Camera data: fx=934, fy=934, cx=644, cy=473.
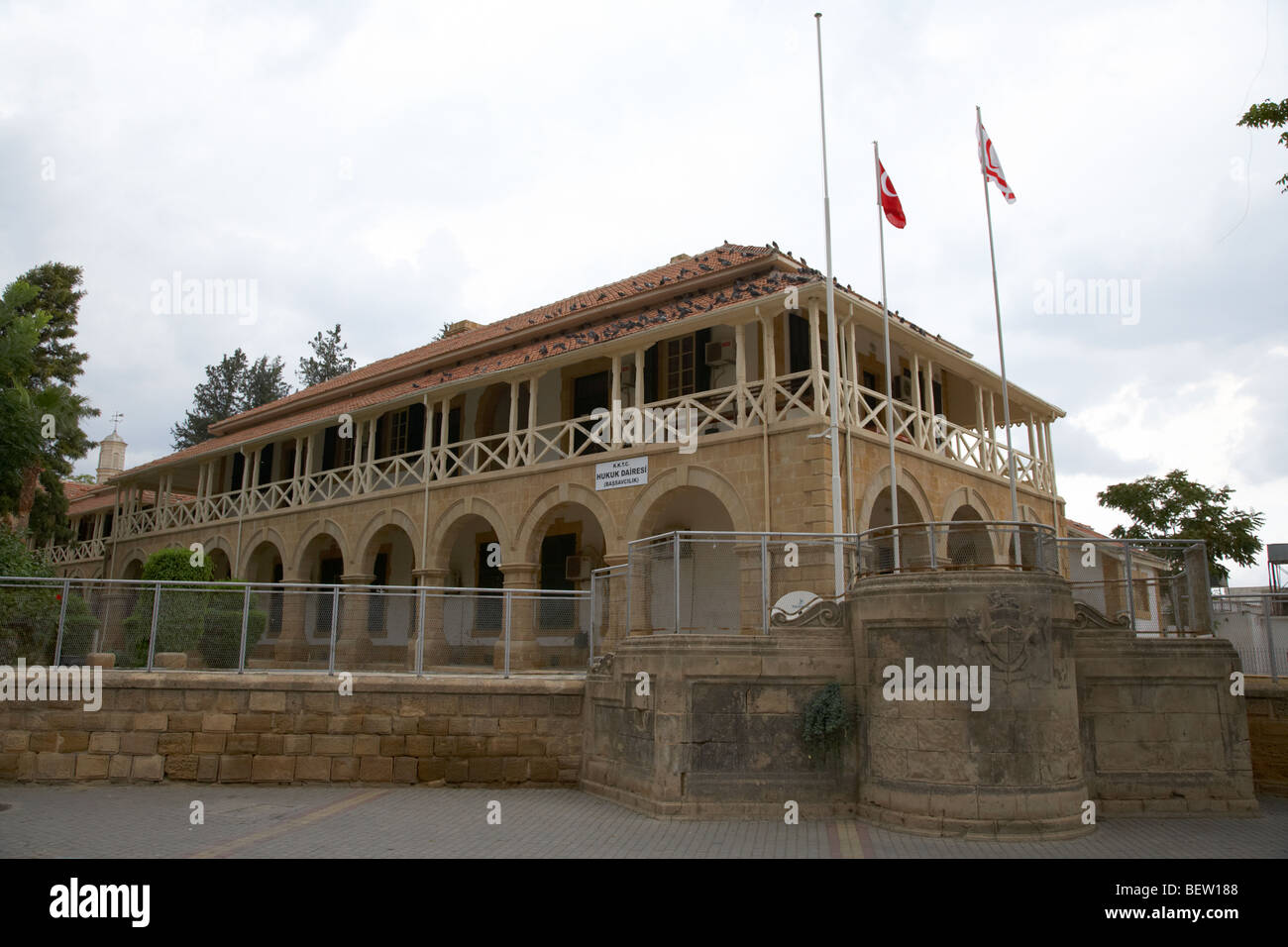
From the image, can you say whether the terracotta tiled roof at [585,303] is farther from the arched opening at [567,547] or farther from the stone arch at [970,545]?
the stone arch at [970,545]

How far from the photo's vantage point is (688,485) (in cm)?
1565

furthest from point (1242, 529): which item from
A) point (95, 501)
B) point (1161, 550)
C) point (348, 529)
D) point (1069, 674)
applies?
point (95, 501)

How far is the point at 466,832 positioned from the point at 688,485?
7675 mm

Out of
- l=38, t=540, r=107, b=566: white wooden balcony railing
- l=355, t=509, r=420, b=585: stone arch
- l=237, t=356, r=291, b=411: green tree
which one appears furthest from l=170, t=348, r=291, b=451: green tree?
l=355, t=509, r=420, b=585: stone arch

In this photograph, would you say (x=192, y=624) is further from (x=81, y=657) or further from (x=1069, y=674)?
(x=1069, y=674)

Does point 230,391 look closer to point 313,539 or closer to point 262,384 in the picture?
point 262,384

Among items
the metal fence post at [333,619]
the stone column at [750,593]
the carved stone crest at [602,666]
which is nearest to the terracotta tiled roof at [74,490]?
the metal fence post at [333,619]

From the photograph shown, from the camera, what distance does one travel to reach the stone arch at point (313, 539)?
22.2 meters

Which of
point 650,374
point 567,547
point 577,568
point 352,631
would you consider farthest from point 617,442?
point 352,631

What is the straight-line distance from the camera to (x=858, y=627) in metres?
9.84

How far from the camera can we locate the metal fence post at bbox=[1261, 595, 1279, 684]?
1156 centimetres

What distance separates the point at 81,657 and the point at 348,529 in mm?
10164

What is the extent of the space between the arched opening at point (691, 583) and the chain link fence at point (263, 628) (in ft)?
7.49

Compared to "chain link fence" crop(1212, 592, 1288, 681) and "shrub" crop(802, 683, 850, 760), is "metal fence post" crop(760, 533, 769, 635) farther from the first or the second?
"chain link fence" crop(1212, 592, 1288, 681)
